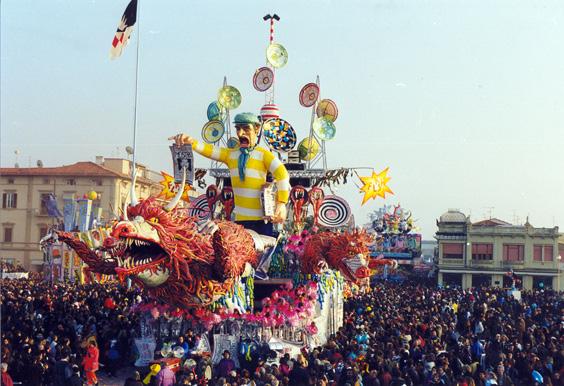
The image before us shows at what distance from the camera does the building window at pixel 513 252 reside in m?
54.8

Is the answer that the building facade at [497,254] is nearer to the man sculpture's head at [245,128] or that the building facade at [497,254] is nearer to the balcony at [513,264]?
the balcony at [513,264]

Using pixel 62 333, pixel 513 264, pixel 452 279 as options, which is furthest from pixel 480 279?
pixel 62 333

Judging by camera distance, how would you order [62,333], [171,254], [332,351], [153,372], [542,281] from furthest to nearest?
[542,281] < [62,333] < [332,351] < [171,254] < [153,372]

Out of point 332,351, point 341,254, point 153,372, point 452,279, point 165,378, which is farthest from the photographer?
point 452,279

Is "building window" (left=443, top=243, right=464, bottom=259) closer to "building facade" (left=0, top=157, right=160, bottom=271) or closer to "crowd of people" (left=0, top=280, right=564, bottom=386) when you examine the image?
"building facade" (left=0, top=157, right=160, bottom=271)

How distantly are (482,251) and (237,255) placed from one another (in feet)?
139

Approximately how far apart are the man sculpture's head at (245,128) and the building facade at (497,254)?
38.4m

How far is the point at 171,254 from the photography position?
15.0m

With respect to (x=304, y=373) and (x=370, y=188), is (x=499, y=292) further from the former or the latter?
(x=304, y=373)

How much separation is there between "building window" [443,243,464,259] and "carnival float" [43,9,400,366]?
34.0 metres

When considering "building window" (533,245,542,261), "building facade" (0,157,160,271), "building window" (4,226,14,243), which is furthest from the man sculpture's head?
"building window" (4,226,14,243)

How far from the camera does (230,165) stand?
62.3 ft

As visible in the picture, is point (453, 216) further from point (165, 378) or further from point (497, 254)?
point (165, 378)

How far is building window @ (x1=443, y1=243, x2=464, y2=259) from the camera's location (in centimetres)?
5591
